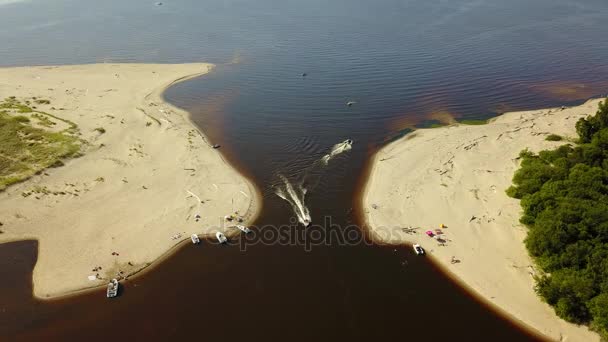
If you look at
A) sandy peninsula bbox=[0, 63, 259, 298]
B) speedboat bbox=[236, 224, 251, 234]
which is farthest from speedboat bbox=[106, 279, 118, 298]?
speedboat bbox=[236, 224, 251, 234]

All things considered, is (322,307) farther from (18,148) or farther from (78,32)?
(78,32)

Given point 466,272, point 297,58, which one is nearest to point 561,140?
point 466,272

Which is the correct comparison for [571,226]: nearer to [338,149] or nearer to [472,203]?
[472,203]

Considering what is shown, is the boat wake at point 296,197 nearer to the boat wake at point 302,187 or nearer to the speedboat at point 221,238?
the boat wake at point 302,187

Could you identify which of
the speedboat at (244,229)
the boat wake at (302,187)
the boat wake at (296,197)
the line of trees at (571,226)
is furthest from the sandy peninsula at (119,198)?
the line of trees at (571,226)

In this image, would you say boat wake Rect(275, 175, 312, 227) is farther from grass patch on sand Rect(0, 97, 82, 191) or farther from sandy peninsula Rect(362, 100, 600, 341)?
grass patch on sand Rect(0, 97, 82, 191)

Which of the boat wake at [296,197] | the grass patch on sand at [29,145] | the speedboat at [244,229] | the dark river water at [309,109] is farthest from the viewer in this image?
the grass patch on sand at [29,145]
